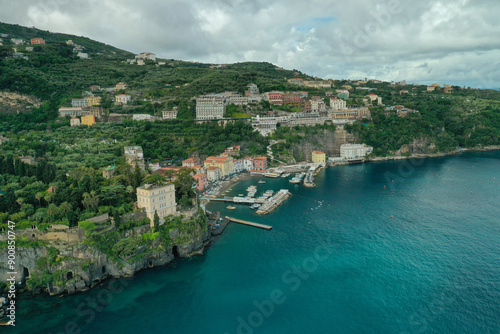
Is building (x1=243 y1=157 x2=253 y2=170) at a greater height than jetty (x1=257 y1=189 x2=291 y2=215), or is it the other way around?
building (x1=243 y1=157 x2=253 y2=170)

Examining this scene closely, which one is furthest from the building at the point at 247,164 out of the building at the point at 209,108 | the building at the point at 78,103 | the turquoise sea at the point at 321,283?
the building at the point at 78,103

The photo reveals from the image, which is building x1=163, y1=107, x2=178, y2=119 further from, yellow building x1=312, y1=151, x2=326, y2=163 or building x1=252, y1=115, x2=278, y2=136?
A: yellow building x1=312, y1=151, x2=326, y2=163

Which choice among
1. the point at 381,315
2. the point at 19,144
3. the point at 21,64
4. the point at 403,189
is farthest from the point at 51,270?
the point at 21,64

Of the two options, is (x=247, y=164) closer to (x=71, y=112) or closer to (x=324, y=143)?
(x=324, y=143)

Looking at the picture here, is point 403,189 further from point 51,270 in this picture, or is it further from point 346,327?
point 51,270

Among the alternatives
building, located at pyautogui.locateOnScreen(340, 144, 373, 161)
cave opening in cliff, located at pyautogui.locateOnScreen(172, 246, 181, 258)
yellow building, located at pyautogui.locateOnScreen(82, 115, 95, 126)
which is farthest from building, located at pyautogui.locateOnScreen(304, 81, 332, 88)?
cave opening in cliff, located at pyautogui.locateOnScreen(172, 246, 181, 258)

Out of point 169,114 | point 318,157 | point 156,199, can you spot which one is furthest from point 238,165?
point 156,199

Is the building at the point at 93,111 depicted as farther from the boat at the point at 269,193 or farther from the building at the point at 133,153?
the boat at the point at 269,193
